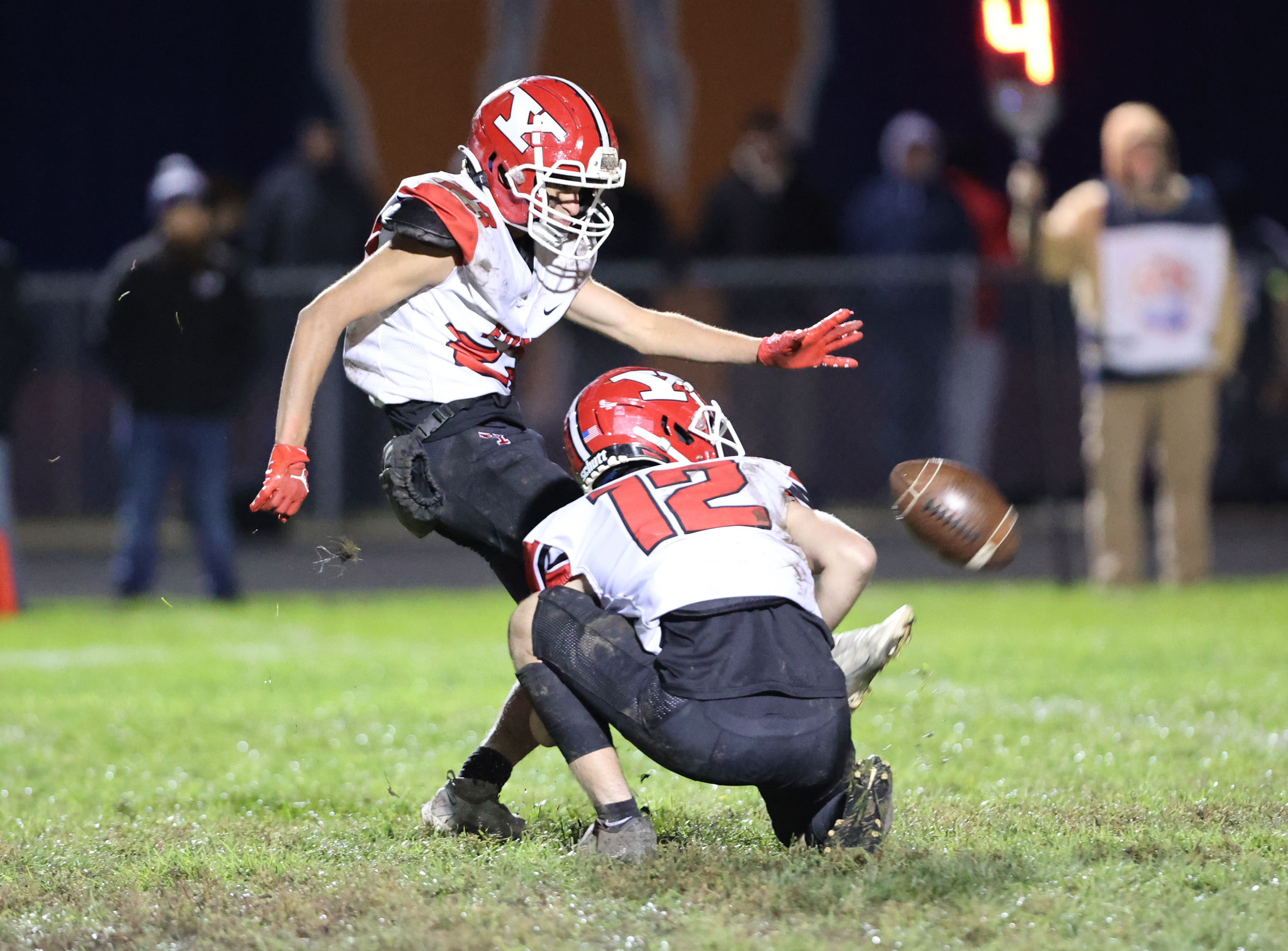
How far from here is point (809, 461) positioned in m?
12.2

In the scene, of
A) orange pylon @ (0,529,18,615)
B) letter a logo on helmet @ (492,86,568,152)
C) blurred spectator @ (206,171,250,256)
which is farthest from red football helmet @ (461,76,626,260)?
blurred spectator @ (206,171,250,256)

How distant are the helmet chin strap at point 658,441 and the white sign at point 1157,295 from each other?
6.53 meters

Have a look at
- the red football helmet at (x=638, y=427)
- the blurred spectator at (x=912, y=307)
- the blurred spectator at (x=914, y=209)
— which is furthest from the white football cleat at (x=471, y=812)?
the blurred spectator at (x=914, y=209)

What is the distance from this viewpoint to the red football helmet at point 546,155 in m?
4.40

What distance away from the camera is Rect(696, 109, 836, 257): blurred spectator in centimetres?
1235

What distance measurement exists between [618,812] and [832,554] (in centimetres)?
86

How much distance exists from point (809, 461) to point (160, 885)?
345 inches

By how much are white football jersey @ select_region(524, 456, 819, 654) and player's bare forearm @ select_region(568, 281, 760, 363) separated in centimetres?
88

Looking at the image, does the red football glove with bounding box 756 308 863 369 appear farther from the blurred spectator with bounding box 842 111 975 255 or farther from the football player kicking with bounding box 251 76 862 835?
the blurred spectator with bounding box 842 111 975 255

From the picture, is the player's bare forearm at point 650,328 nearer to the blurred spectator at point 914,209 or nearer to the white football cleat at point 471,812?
the white football cleat at point 471,812

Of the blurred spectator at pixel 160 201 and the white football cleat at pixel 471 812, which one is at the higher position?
the blurred spectator at pixel 160 201

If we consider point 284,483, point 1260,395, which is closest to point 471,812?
point 284,483

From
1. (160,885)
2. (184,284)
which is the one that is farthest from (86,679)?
(160,885)

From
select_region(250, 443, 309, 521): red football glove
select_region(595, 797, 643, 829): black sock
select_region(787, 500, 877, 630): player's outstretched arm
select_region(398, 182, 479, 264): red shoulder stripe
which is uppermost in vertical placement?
select_region(398, 182, 479, 264): red shoulder stripe
